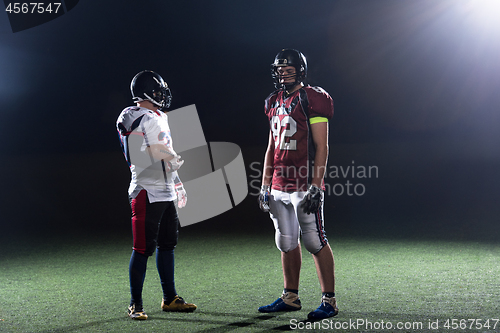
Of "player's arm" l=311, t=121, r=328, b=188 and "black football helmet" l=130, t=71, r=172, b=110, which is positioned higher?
"black football helmet" l=130, t=71, r=172, b=110

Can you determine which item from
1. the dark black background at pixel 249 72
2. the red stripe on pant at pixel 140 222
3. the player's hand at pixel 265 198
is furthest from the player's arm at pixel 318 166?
the dark black background at pixel 249 72

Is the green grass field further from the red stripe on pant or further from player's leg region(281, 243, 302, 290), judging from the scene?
the red stripe on pant

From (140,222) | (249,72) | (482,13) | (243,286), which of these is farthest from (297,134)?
(482,13)

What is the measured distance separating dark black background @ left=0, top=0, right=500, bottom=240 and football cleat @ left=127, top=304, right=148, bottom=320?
23.0 ft

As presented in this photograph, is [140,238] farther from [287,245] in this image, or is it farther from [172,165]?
[287,245]

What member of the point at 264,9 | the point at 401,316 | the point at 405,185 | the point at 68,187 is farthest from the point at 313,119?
the point at 264,9

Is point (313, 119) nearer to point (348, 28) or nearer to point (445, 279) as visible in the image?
point (445, 279)

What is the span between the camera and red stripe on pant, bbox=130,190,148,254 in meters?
2.25

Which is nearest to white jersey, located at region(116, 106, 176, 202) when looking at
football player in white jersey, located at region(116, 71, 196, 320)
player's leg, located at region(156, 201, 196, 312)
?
football player in white jersey, located at region(116, 71, 196, 320)

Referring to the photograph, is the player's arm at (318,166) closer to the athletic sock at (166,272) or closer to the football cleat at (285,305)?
the football cleat at (285,305)

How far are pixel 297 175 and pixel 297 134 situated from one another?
0.66 ft

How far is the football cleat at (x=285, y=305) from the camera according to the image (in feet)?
7.56

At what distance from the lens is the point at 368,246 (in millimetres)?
3953

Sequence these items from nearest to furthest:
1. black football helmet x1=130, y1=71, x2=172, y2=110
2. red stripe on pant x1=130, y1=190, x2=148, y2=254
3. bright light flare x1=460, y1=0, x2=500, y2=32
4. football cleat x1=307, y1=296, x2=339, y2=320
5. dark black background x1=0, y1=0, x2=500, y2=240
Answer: football cleat x1=307, y1=296, x2=339, y2=320
red stripe on pant x1=130, y1=190, x2=148, y2=254
black football helmet x1=130, y1=71, x2=172, y2=110
bright light flare x1=460, y1=0, x2=500, y2=32
dark black background x1=0, y1=0, x2=500, y2=240
